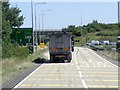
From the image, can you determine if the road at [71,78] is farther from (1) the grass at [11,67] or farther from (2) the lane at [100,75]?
(1) the grass at [11,67]

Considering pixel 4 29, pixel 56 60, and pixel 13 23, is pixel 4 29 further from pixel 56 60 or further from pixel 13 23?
pixel 13 23

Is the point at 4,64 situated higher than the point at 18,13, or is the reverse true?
the point at 18,13

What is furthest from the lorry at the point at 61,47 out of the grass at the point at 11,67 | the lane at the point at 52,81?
the lane at the point at 52,81

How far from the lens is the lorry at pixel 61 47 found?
4732 cm

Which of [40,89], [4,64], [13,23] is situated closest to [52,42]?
[4,64]

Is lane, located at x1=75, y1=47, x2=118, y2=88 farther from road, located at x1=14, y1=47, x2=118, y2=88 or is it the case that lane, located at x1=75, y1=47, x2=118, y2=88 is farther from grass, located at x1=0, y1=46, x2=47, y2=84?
grass, located at x1=0, y1=46, x2=47, y2=84

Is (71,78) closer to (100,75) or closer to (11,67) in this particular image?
(100,75)

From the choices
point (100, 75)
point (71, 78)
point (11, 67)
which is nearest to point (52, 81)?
Answer: point (71, 78)

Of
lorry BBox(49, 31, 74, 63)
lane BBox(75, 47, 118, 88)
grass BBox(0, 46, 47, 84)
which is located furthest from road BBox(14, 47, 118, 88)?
lorry BBox(49, 31, 74, 63)

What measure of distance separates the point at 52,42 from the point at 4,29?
Result: 24.1 ft

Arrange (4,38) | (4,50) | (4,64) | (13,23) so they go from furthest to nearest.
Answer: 1. (13,23)
2. (4,38)
3. (4,50)
4. (4,64)

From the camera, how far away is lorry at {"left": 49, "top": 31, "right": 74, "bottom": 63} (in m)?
47.3

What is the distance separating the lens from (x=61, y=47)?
4759cm

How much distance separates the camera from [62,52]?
156ft
